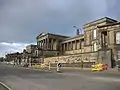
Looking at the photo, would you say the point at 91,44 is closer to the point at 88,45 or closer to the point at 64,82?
the point at 88,45

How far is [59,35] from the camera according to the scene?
5281 inches

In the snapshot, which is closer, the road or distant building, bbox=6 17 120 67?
the road

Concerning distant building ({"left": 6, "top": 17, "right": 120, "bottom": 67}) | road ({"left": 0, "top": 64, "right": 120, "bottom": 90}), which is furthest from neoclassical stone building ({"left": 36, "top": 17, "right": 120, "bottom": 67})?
road ({"left": 0, "top": 64, "right": 120, "bottom": 90})

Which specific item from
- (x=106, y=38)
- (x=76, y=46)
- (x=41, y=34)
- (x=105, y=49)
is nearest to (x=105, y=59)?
(x=105, y=49)

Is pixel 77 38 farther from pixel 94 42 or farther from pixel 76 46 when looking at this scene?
pixel 94 42

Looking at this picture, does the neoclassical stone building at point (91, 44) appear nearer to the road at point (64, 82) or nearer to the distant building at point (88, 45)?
the distant building at point (88, 45)

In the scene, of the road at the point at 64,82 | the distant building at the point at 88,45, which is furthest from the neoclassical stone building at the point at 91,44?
the road at the point at 64,82

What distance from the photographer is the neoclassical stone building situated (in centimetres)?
6266

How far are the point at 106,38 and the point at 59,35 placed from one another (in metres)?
66.4

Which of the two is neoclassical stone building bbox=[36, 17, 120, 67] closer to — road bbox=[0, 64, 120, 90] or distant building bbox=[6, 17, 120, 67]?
distant building bbox=[6, 17, 120, 67]

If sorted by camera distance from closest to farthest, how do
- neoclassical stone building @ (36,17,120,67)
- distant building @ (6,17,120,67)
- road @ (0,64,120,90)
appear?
road @ (0,64,120,90), neoclassical stone building @ (36,17,120,67), distant building @ (6,17,120,67)

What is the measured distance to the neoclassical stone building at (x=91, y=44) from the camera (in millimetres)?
62656

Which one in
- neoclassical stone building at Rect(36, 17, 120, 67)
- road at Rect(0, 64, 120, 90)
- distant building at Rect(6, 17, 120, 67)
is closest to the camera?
road at Rect(0, 64, 120, 90)

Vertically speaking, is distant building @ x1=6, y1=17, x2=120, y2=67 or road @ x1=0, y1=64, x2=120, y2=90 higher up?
distant building @ x1=6, y1=17, x2=120, y2=67
